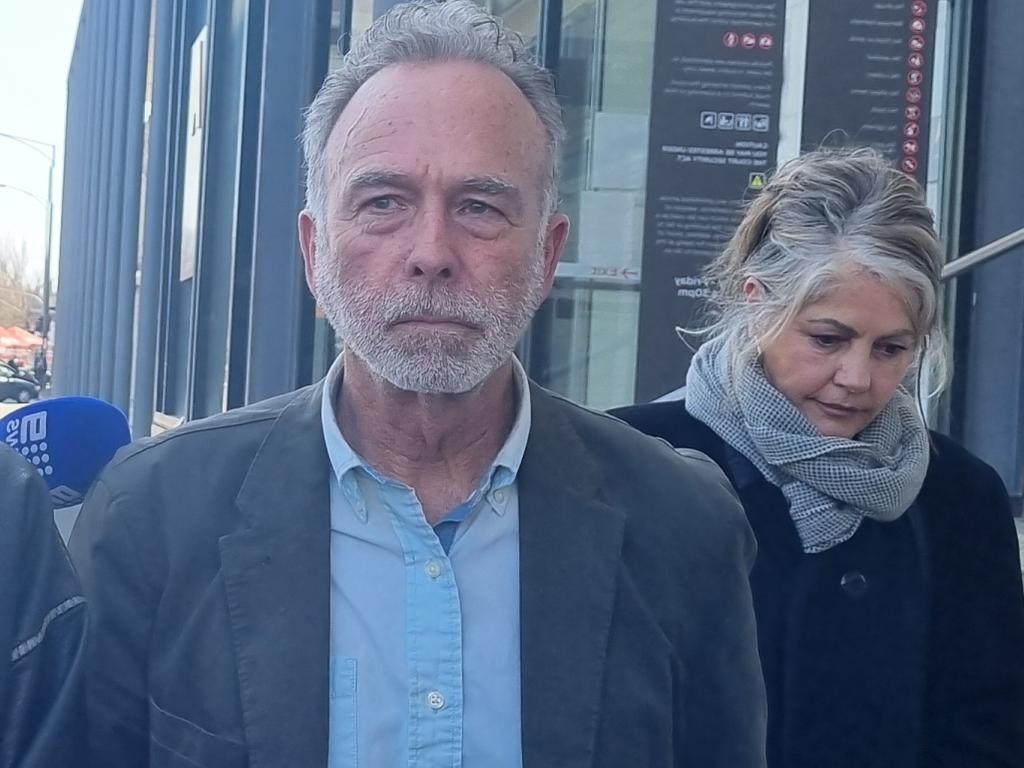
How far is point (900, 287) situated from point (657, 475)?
0.64 metres

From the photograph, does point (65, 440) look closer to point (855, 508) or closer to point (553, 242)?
point (553, 242)

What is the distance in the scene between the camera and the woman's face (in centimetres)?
216

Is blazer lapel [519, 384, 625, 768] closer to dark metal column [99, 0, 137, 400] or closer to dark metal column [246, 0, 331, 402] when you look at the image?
dark metal column [246, 0, 331, 402]

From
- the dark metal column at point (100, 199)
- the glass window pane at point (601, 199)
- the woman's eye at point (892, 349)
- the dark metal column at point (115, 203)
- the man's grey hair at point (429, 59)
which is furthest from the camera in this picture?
the dark metal column at point (100, 199)

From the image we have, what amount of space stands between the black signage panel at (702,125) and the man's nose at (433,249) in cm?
285

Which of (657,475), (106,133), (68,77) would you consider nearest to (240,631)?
(657,475)

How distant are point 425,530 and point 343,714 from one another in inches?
8.9

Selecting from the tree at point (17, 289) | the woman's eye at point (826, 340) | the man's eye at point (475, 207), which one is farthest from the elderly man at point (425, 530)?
the tree at point (17, 289)

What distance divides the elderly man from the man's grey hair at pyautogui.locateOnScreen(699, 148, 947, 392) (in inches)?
19.2

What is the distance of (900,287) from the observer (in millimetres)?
2154

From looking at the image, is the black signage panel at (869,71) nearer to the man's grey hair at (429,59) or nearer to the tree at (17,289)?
the man's grey hair at (429,59)

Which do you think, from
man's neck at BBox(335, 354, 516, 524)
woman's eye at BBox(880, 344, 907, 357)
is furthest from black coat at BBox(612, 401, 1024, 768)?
man's neck at BBox(335, 354, 516, 524)

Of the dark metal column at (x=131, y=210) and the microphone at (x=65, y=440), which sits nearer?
the microphone at (x=65, y=440)

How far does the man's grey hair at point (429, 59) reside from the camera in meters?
1.75
